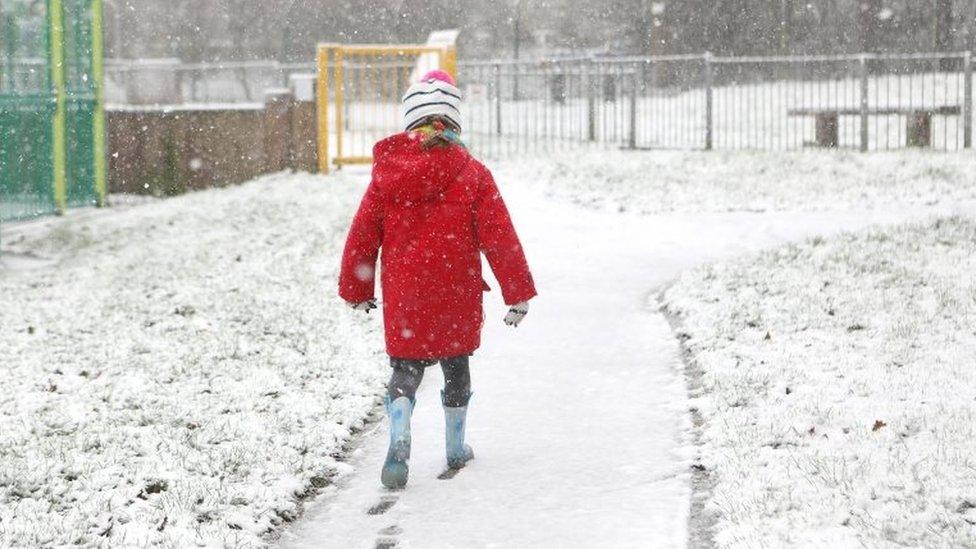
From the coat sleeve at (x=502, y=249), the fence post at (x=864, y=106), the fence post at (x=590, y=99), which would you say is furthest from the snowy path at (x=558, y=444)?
the fence post at (x=590, y=99)

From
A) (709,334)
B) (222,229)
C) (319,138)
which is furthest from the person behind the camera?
Answer: (319,138)

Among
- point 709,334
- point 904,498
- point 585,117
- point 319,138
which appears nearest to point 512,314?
point 904,498

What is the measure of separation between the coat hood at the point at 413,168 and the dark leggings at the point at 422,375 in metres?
0.69

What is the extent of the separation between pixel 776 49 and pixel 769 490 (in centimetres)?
3273

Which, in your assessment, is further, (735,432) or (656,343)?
(656,343)

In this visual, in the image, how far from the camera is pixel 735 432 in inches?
219

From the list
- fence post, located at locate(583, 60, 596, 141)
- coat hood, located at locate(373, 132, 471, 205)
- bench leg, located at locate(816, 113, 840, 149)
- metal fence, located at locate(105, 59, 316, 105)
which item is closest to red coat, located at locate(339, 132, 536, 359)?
coat hood, located at locate(373, 132, 471, 205)

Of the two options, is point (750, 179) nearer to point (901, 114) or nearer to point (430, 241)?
point (901, 114)

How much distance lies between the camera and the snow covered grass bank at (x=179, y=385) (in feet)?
16.3

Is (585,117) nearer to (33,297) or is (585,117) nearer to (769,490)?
(33,297)

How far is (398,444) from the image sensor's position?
5.19 m

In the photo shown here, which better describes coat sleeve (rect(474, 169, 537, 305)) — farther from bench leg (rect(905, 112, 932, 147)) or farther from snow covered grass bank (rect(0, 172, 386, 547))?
→ bench leg (rect(905, 112, 932, 147))

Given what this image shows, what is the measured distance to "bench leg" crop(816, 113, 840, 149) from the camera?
1944 cm

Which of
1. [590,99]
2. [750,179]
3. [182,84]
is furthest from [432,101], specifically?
[182,84]
